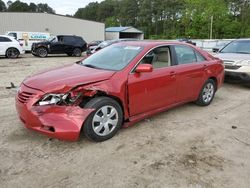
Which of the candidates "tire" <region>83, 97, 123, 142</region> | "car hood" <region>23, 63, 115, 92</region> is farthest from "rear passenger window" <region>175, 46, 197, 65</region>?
"tire" <region>83, 97, 123, 142</region>

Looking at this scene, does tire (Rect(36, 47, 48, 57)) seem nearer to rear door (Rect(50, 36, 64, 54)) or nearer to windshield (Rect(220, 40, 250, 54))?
rear door (Rect(50, 36, 64, 54))

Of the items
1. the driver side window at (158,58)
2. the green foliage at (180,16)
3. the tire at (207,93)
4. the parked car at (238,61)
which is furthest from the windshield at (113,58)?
the green foliage at (180,16)

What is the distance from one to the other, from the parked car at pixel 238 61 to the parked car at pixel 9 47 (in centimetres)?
1308

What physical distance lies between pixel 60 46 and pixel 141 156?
672 inches

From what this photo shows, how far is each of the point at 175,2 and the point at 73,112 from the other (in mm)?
82219

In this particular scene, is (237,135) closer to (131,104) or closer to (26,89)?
(131,104)

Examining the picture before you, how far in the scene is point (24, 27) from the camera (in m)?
31.5

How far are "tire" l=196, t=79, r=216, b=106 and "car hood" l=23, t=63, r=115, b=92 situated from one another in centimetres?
253

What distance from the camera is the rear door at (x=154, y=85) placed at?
414 centimetres

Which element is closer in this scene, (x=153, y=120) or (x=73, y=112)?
(x=73, y=112)

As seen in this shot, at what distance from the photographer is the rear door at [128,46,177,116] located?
13.6 feet

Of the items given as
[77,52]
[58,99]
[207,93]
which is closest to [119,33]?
[77,52]

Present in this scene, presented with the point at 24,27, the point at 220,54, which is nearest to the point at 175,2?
the point at 24,27

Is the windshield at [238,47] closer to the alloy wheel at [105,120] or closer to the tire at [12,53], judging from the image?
the alloy wheel at [105,120]
